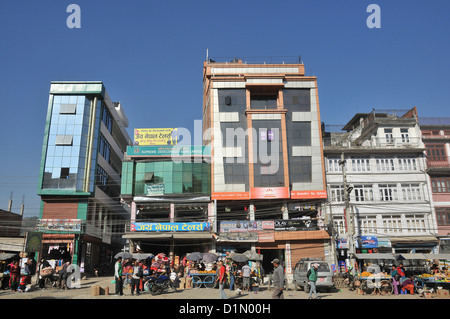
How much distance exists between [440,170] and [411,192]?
379 cm

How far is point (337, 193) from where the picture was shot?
40312 mm

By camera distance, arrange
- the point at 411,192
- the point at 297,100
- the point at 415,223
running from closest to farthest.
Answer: the point at 415,223, the point at 411,192, the point at 297,100

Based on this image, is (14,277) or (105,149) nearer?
(14,277)

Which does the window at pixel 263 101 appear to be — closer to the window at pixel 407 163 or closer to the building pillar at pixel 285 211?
the building pillar at pixel 285 211

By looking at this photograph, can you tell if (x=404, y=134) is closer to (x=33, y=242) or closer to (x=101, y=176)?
(x=101, y=176)

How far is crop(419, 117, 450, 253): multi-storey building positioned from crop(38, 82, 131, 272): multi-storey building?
115ft

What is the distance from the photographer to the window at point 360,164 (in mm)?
40781

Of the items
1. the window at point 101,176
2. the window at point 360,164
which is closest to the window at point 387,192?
the window at point 360,164

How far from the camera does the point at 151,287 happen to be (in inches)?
774

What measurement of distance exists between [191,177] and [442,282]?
26068 millimetres

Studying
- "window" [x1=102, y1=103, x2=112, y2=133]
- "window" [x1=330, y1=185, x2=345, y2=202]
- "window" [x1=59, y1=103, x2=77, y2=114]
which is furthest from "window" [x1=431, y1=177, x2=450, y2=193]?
"window" [x1=59, y1=103, x2=77, y2=114]

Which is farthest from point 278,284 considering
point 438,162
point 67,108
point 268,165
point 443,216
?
point 67,108

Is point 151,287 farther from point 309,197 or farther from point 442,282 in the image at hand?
point 309,197
